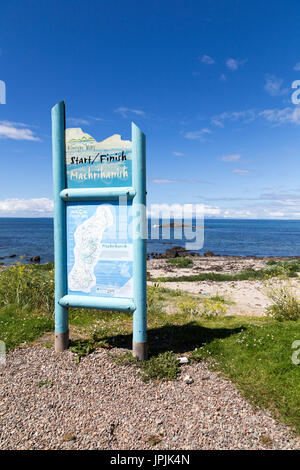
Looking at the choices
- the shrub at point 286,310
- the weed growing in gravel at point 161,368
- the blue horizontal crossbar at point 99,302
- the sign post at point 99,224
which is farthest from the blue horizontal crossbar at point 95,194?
the shrub at point 286,310

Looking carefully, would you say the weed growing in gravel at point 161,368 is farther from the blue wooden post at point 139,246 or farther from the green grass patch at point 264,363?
the green grass patch at point 264,363

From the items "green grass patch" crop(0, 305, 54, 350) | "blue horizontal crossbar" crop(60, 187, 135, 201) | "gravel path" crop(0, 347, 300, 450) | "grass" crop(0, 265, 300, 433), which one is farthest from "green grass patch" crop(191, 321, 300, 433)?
"green grass patch" crop(0, 305, 54, 350)

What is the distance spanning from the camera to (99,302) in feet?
17.1

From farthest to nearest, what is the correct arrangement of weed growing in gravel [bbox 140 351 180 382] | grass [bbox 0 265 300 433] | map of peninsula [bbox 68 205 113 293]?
map of peninsula [bbox 68 205 113 293] → weed growing in gravel [bbox 140 351 180 382] → grass [bbox 0 265 300 433]

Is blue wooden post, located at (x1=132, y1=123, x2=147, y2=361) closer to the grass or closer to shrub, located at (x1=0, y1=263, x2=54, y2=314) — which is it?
the grass

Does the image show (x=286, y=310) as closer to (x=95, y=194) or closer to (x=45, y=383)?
(x=95, y=194)

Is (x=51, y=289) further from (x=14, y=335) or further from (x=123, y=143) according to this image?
(x=123, y=143)

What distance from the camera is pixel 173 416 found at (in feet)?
12.2

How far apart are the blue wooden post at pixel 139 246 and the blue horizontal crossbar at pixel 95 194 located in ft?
0.58

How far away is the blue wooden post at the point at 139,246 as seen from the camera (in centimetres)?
491

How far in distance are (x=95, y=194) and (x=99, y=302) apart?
2030 mm

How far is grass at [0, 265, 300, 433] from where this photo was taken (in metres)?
4.23

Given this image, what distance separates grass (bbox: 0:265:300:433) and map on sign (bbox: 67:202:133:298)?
1.24m
